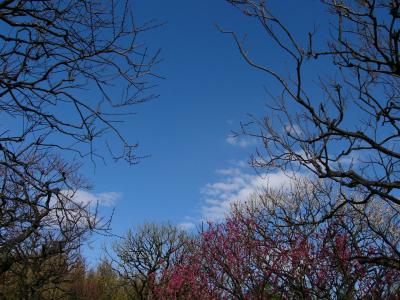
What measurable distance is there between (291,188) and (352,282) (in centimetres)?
789

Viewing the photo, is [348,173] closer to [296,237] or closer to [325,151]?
[325,151]

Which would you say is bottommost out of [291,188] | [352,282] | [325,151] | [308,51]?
[352,282]

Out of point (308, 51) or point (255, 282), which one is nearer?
point (308, 51)

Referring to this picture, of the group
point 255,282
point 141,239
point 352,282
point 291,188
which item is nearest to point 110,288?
point 141,239

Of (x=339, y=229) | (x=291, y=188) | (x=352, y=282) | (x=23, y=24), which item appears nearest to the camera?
(x=23, y=24)

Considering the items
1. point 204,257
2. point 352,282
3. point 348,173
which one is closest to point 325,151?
point 348,173

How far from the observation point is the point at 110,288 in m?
30.9

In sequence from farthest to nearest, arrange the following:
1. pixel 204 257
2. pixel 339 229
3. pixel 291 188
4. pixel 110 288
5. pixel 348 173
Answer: pixel 110 288 → pixel 291 188 → pixel 204 257 → pixel 339 229 → pixel 348 173

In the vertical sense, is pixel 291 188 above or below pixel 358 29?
above

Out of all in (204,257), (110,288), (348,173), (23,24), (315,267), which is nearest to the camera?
(23,24)

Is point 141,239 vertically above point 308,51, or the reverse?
point 141,239

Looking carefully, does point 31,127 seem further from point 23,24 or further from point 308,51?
point 308,51

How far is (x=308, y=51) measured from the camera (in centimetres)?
511

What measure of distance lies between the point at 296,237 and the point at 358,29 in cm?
639
